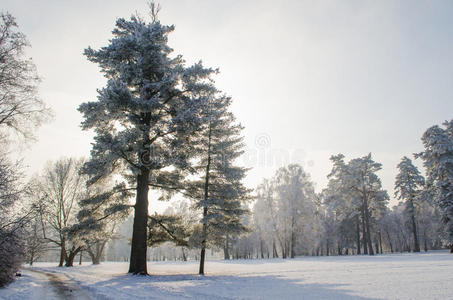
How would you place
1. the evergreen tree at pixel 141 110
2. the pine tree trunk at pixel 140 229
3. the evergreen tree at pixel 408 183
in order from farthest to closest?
the evergreen tree at pixel 408 183, the pine tree trunk at pixel 140 229, the evergreen tree at pixel 141 110

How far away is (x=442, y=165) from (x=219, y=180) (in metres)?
30.4

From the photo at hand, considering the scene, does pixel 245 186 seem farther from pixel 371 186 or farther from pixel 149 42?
pixel 371 186

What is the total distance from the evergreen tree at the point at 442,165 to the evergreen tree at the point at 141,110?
32483 millimetres

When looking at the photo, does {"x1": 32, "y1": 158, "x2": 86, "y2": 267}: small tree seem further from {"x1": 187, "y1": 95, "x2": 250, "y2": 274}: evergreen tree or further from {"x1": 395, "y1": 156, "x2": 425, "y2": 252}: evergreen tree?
{"x1": 395, "y1": 156, "x2": 425, "y2": 252}: evergreen tree

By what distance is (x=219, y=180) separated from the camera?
19.5 metres

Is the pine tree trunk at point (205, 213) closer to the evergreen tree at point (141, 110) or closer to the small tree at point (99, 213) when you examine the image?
the evergreen tree at point (141, 110)

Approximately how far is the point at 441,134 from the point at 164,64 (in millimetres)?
36222

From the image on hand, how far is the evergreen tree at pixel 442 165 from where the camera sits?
105 ft

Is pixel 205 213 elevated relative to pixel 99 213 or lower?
elevated

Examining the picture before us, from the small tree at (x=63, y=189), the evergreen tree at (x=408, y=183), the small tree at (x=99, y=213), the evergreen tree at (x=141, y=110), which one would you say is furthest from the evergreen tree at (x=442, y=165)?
the small tree at (x=63, y=189)

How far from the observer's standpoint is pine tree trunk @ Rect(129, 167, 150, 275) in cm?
1602

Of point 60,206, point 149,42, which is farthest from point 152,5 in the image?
point 60,206

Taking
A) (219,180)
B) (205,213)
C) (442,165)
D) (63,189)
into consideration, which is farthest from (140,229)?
(442,165)

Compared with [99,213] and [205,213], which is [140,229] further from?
[205,213]
